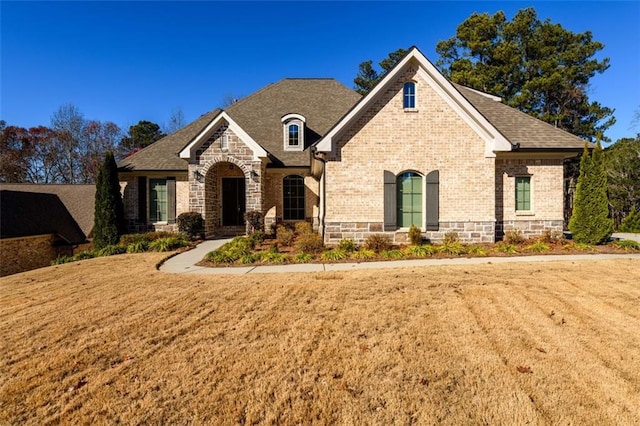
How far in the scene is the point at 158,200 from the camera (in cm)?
1580

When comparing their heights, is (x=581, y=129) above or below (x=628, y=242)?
above

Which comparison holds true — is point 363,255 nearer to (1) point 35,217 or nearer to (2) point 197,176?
(2) point 197,176

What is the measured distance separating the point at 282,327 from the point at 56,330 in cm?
353

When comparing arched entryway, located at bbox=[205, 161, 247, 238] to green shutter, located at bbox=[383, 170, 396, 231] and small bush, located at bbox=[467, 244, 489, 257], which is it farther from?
small bush, located at bbox=[467, 244, 489, 257]

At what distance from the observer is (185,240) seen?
12984mm

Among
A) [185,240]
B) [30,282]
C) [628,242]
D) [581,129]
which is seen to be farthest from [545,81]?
[30,282]

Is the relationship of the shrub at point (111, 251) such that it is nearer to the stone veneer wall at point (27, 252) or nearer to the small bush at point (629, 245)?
the stone veneer wall at point (27, 252)

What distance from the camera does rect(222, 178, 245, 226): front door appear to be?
16.5 m

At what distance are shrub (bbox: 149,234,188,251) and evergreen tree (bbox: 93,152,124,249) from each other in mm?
2937

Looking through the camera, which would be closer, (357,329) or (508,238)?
(357,329)

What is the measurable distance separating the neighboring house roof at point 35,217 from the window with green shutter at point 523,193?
22187 mm

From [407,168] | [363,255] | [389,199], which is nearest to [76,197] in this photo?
[363,255]

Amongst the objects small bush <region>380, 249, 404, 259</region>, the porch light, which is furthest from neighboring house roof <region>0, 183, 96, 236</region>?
small bush <region>380, 249, 404, 259</region>

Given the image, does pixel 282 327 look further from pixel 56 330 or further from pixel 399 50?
pixel 399 50
